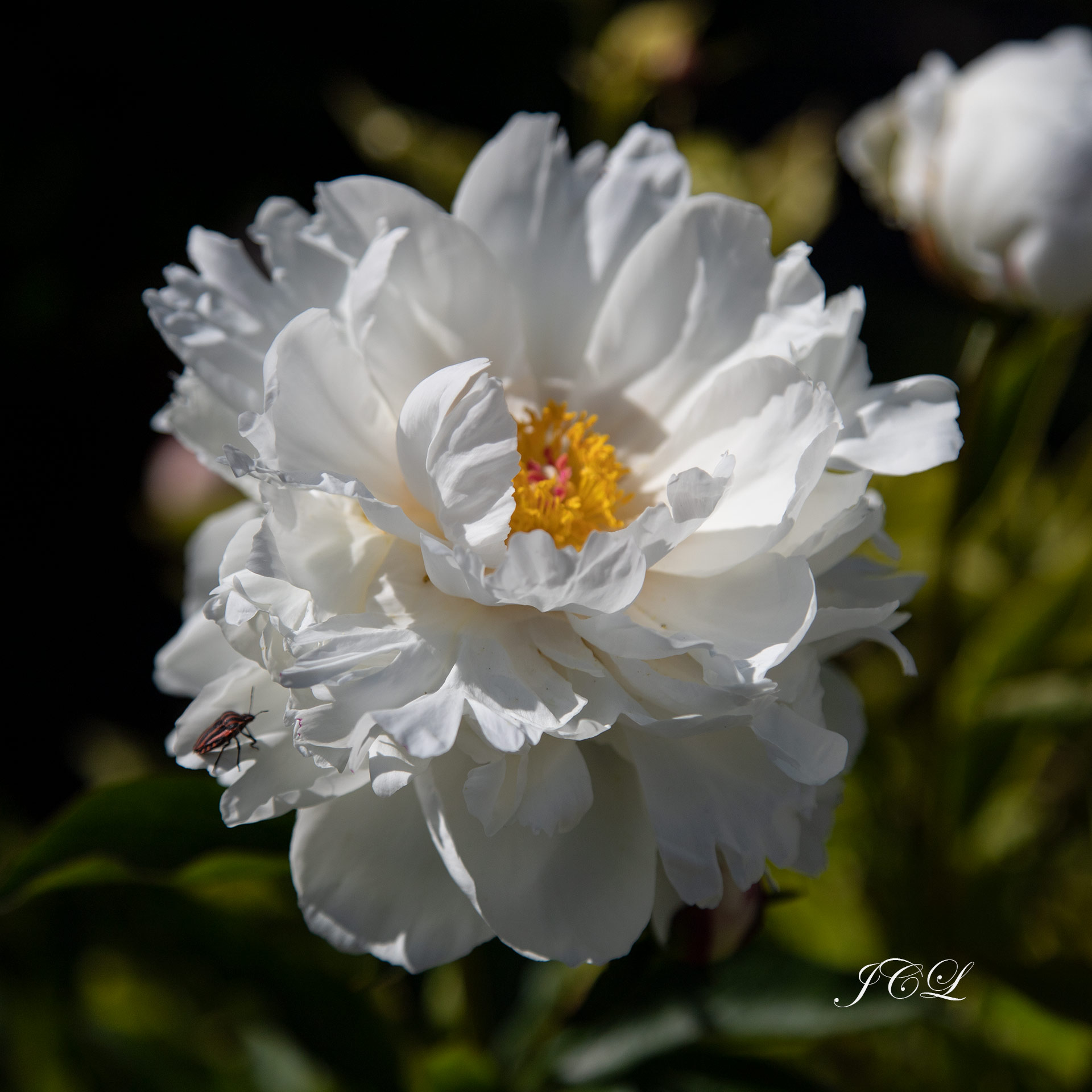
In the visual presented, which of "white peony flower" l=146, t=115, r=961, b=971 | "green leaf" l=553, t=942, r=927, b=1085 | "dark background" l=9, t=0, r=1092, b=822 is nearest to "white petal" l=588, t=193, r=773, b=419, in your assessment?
"white peony flower" l=146, t=115, r=961, b=971

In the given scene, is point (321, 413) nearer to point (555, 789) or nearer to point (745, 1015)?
point (555, 789)

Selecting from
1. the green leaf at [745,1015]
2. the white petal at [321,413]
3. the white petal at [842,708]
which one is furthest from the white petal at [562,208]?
the green leaf at [745,1015]

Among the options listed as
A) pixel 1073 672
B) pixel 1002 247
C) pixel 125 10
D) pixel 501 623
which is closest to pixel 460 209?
pixel 501 623

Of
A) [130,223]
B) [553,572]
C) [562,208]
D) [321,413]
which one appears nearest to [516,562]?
[553,572]

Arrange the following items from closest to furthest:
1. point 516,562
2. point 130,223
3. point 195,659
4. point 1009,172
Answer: point 516,562 → point 195,659 → point 1009,172 → point 130,223

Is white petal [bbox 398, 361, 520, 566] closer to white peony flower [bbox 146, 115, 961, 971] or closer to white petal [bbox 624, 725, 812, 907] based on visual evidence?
white peony flower [bbox 146, 115, 961, 971]
